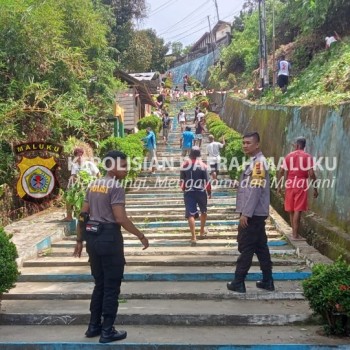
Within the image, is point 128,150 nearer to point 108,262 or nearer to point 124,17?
point 108,262

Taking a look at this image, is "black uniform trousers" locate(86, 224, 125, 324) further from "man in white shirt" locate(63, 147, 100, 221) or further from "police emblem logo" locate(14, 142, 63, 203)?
"police emblem logo" locate(14, 142, 63, 203)

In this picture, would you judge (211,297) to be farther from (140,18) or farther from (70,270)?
(140,18)

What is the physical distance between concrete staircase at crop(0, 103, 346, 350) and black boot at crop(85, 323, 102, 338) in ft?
0.21

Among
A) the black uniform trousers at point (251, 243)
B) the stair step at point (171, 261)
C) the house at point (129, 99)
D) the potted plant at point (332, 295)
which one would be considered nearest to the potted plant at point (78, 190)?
the stair step at point (171, 261)

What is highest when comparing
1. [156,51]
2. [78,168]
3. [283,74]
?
[156,51]

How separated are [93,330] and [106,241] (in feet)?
3.05

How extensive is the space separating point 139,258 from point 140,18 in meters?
34.2

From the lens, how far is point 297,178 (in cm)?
791

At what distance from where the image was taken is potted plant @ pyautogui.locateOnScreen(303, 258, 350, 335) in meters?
4.49

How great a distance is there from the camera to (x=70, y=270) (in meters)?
7.02

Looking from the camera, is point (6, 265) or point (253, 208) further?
point (253, 208)

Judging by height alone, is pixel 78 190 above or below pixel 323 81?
below

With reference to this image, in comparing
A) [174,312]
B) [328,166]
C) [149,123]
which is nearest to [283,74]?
[149,123]

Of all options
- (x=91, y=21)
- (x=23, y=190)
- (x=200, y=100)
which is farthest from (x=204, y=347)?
(x=200, y=100)
